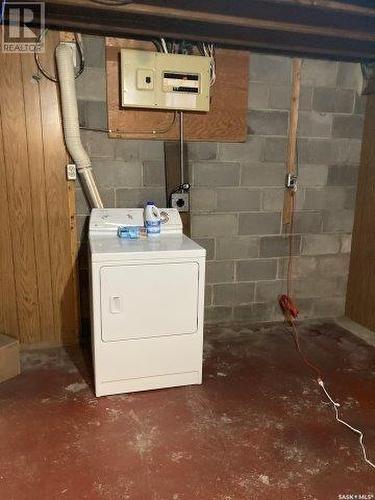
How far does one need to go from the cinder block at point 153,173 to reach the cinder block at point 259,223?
2.36 feet

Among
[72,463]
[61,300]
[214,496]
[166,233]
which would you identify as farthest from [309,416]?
[61,300]

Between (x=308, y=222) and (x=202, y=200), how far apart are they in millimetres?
958

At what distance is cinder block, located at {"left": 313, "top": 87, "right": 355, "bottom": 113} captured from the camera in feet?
9.41

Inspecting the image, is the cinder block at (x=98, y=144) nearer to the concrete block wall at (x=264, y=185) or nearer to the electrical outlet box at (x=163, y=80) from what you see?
the concrete block wall at (x=264, y=185)

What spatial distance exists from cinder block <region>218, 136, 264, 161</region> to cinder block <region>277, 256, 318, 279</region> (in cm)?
91

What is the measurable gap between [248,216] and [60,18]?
72.8 inches

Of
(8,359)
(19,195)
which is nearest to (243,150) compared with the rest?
(19,195)

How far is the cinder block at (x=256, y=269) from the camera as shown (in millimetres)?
3030

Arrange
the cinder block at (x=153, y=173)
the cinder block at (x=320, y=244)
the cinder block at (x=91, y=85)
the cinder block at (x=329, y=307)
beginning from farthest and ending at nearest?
the cinder block at (x=329, y=307) < the cinder block at (x=320, y=244) < the cinder block at (x=153, y=173) < the cinder block at (x=91, y=85)

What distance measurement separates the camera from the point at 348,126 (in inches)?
117

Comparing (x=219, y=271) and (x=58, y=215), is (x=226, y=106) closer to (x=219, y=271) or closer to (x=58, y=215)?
(x=219, y=271)

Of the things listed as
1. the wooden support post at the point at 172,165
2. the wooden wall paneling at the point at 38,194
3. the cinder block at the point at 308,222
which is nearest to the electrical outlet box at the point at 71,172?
the wooden wall paneling at the point at 38,194

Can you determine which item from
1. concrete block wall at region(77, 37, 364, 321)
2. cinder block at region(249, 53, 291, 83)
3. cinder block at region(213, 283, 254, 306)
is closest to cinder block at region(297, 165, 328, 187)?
concrete block wall at region(77, 37, 364, 321)

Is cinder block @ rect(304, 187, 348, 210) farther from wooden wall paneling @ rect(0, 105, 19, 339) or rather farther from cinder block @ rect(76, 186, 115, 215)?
wooden wall paneling @ rect(0, 105, 19, 339)
